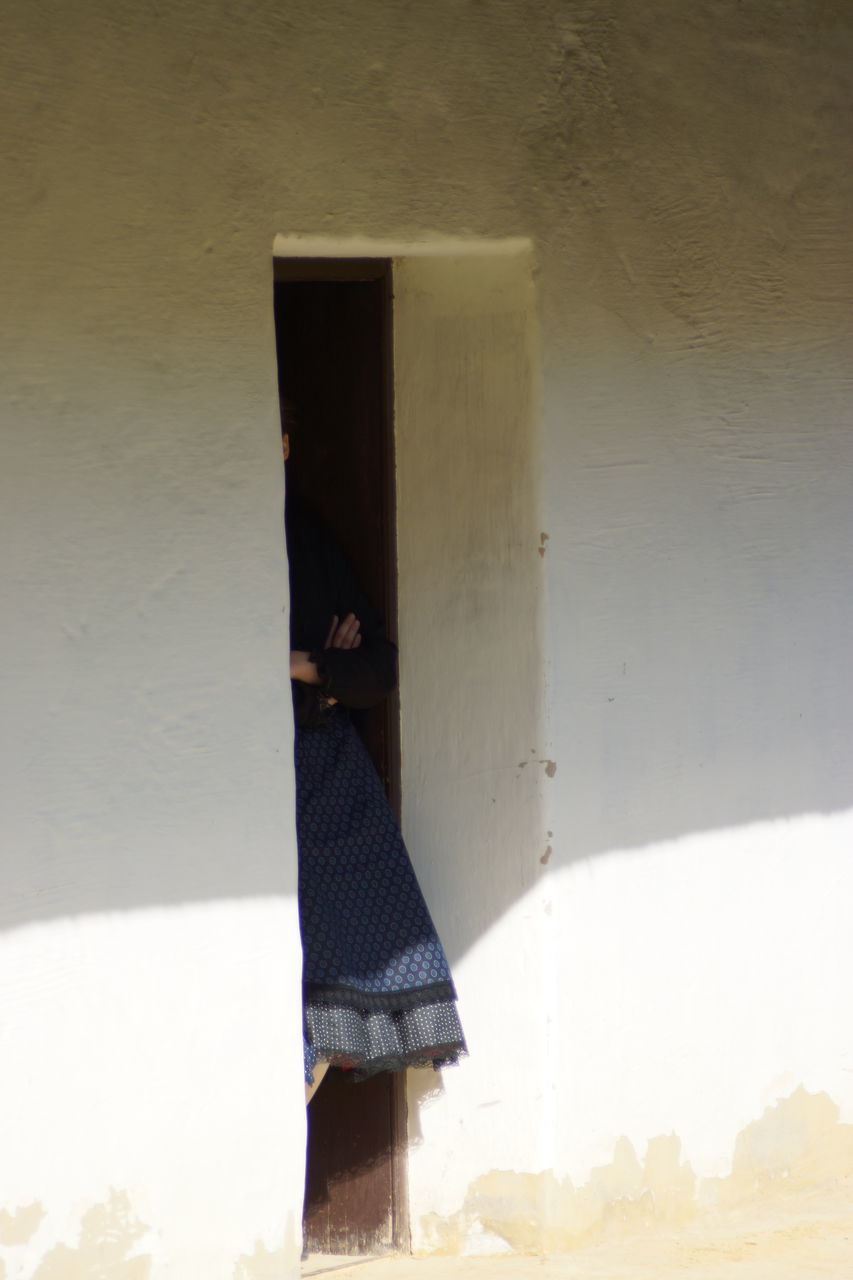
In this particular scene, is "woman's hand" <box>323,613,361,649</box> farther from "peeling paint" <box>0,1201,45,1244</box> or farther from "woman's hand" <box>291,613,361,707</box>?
"peeling paint" <box>0,1201,45,1244</box>

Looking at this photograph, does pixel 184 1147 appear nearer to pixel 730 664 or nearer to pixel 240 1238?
pixel 240 1238

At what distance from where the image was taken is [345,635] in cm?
390

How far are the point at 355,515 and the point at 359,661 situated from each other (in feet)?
1.69

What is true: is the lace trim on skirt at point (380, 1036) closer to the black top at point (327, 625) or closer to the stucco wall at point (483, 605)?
the stucco wall at point (483, 605)

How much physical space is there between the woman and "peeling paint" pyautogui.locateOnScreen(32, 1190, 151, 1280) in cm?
57

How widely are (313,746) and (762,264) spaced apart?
171 centimetres

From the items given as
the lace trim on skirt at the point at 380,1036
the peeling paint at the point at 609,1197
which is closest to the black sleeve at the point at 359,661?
the lace trim on skirt at the point at 380,1036

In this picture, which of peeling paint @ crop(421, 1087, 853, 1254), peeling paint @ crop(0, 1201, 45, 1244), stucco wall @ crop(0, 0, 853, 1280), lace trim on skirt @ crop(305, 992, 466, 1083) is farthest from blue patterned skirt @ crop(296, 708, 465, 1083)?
peeling paint @ crop(0, 1201, 45, 1244)

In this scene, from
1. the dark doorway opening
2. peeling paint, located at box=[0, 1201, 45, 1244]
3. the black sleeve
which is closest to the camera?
peeling paint, located at box=[0, 1201, 45, 1244]

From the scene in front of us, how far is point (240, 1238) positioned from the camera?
3.37 m

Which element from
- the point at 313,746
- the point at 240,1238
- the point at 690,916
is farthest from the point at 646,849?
the point at 240,1238

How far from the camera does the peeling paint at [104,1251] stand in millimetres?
3166

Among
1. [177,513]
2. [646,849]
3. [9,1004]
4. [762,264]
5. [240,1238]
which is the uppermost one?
[762,264]

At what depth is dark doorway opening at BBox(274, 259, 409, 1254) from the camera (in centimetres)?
402
